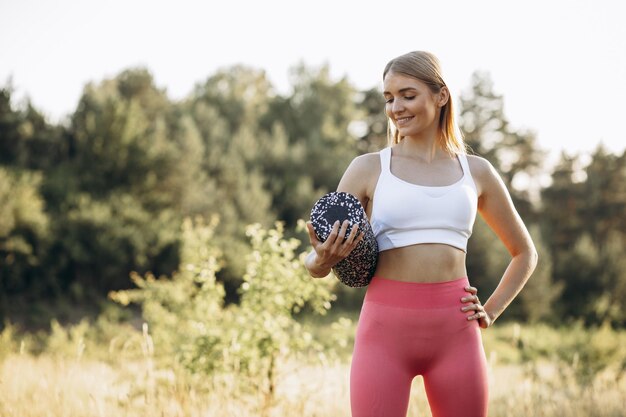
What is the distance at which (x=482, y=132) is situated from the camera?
107 feet

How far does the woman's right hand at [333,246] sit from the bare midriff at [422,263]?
0.21 metres

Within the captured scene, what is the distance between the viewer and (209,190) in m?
23.1

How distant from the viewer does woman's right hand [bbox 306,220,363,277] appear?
2.16m

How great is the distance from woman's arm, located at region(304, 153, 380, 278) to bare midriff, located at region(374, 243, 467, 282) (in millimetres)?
215

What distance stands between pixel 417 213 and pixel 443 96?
1.77 feet

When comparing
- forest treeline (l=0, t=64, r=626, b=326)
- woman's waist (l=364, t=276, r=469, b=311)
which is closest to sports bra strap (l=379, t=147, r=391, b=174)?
woman's waist (l=364, t=276, r=469, b=311)

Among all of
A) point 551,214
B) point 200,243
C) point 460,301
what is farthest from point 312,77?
point 460,301

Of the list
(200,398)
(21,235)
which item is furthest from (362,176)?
(21,235)

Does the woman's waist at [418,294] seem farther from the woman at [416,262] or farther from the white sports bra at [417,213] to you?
the white sports bra at [417,213]

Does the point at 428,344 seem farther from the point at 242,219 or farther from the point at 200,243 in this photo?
the point at 242,219

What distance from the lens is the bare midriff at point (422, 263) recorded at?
89.9 inches

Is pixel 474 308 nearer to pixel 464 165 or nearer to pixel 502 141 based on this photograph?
pixel 464 165

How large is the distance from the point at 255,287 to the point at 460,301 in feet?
10.0

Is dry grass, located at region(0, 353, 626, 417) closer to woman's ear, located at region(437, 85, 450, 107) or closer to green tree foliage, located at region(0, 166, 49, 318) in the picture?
woman's ear, located at region(437, 85, 450, 107)
